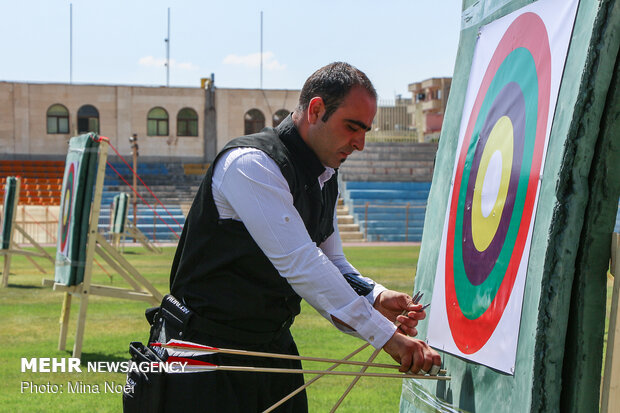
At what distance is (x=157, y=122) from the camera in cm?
4450

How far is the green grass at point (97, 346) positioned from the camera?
5781 millimetres

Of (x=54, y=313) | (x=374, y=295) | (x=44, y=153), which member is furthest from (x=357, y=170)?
(x=374, y=295)

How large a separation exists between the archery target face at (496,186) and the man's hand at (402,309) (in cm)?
11

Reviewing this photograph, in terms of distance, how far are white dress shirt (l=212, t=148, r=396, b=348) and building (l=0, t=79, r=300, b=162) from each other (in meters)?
40.7

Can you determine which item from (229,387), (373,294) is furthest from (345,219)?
(229,387)

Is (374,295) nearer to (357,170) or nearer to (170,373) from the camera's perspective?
(170,373)

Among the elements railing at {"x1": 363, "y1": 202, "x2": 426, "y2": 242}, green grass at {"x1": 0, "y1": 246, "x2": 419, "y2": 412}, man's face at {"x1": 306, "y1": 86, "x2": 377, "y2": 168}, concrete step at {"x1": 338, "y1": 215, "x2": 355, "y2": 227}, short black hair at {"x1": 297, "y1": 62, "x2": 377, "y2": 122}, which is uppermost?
short black hair at {"x1": 297, "y1": 62, "x2": 377, "y2": 122}

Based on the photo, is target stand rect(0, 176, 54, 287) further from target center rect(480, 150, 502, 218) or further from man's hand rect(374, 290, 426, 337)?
target center rect(480, 150, 502, 218)

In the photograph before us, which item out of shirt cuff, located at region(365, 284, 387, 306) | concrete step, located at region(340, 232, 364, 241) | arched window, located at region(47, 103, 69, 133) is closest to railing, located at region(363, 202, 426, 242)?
concrete step, located at region(340, 232, 364, 241)

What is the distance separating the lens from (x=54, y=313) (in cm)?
1064

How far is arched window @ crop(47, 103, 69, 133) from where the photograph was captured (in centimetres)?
4331

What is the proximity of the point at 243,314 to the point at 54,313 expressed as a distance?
27.9ft

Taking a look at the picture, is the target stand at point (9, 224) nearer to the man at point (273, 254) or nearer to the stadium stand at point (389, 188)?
the man at point (273, 254)

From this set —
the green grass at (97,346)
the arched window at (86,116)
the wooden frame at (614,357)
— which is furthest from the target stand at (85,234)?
the arched window at (86,116)
